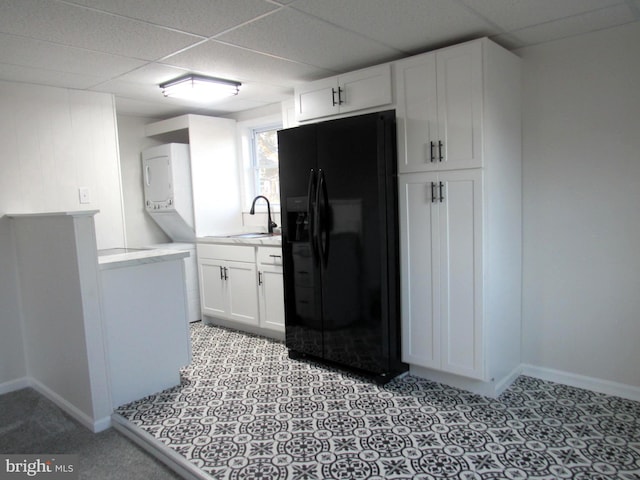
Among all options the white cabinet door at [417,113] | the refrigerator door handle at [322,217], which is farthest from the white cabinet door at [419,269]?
the refrigerator door handle at [322,217]

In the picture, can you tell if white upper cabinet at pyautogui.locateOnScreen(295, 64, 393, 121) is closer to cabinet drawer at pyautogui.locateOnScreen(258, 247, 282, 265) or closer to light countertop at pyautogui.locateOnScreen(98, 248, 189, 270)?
cabinet drawer at pyautogui.locateOnScreen(258, 247, 282, 265)

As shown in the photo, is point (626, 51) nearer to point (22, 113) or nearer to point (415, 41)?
point (415, 41)

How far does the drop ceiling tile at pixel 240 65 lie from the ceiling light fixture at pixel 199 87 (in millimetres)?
88

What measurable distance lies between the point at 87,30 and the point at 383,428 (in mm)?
2635

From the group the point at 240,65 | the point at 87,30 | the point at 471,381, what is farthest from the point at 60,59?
the point at 471,381

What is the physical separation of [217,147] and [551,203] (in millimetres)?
3229

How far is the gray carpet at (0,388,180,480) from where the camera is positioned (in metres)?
2.17

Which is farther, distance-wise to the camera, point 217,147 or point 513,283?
point 217,147

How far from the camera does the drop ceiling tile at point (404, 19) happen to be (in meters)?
2.17

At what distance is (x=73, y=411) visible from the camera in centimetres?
276

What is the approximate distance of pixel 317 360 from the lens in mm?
3396

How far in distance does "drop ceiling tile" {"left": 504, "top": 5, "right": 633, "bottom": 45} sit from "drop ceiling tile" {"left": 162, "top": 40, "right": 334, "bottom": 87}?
1343mm

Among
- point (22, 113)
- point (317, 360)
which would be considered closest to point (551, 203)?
point (317, 360)

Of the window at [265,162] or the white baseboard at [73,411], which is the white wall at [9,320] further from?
the window at [265,162]
